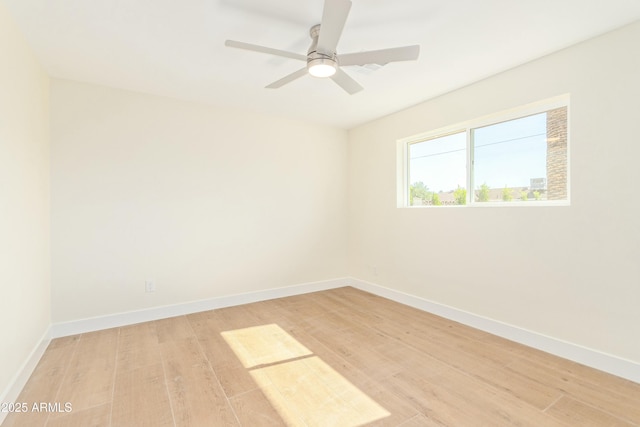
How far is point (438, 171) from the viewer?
11.1 ft

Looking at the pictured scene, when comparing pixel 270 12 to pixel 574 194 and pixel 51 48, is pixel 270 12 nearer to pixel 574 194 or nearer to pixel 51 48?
pixel 51 48

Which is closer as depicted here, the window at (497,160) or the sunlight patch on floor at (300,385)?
the sunlight patch on floor at (300,385)

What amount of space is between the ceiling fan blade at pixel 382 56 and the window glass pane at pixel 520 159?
4.81ft

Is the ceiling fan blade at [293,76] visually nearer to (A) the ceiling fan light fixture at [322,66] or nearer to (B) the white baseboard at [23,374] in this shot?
(A) the ceiling fan light fixture at [322,66]

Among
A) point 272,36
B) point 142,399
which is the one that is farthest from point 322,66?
point 142,399

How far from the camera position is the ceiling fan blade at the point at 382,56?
5.73ft

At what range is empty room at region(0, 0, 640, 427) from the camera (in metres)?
1.77

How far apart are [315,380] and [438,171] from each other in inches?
100

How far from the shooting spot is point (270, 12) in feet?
5.90

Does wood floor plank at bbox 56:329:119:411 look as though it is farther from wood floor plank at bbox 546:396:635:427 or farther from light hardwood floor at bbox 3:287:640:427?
wood floor plank at bbox 546:396:635:427

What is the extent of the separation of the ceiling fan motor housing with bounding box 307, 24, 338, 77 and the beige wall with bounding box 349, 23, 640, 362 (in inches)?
67.0

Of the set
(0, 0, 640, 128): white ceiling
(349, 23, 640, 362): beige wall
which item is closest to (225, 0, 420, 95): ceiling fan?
(0, 0, 640, 128): white ceiling

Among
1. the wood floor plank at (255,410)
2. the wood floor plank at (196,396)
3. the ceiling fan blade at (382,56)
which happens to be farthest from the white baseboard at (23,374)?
the ceiling fan blade at (382,56)

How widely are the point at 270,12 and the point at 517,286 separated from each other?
282cm
